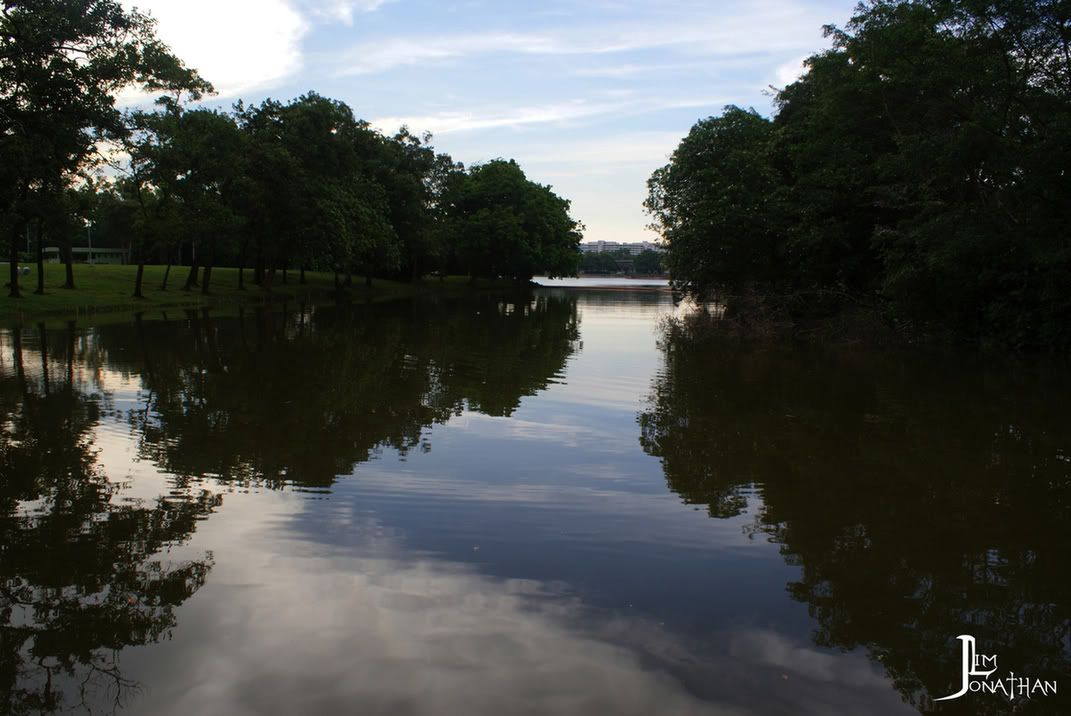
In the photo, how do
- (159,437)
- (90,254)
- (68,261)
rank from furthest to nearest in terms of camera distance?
(90,254) → (68,261) → (159,437)

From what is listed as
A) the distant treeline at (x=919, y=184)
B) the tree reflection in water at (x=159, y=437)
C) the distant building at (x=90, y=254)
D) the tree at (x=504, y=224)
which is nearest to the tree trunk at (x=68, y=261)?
the tree reflection in water at (x=159, y=437)

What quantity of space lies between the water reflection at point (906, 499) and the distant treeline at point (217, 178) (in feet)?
64.6

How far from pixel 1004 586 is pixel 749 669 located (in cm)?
269

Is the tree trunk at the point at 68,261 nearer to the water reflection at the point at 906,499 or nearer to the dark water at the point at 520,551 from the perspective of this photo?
the dark water at the point at 520,551

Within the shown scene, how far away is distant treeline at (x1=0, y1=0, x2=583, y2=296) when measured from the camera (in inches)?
914

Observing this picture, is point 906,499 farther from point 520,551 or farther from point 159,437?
point 159,437

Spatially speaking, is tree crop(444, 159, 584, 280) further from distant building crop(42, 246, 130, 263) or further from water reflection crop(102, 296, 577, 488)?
water reflection crop(102, 296, 577, 488)

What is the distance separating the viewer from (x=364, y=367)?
18.9m

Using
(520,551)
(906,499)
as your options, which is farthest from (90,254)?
(906,499)

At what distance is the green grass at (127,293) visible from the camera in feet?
111

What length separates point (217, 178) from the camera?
140ft

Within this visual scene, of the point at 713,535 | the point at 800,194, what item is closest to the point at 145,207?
the point at 800,194

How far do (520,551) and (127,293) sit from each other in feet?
138

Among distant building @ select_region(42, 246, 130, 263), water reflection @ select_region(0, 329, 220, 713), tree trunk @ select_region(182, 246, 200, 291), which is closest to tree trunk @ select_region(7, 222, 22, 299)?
tree trunk @ select_region(182, 246, 200, 291)
